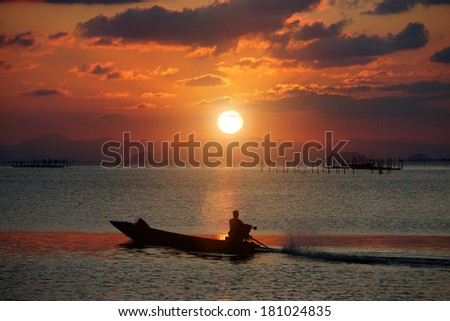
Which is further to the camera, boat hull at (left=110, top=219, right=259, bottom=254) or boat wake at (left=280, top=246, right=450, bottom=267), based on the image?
boat hull at (left=110, top=219, right=259, bottom=254)

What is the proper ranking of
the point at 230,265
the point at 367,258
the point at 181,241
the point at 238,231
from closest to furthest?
the point at 230,265 → the point at 367,258 → the point at 238,231 → the point at 181,241

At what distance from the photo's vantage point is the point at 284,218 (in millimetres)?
59281

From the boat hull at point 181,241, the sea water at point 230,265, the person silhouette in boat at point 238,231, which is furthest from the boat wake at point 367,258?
the person silhouette in boat at point 238,231

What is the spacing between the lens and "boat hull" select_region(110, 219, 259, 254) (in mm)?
31888

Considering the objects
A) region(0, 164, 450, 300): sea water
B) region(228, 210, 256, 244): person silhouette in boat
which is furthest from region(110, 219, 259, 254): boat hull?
region(0, 164, 450, 300): sea water

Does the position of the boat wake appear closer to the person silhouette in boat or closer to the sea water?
the sea water

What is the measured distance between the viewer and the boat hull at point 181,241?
3189 centimetres

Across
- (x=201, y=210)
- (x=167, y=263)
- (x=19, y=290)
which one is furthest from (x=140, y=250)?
(x=201, y=210)

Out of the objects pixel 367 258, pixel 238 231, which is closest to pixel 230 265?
pixel 238 231

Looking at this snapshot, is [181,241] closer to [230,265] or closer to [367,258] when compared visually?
[230,265]

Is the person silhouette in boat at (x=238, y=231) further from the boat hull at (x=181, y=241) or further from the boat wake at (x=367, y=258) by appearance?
the boat wake at (x=367, y=258)

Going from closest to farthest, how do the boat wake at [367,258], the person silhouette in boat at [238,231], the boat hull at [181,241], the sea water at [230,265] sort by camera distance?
the sea water at [230,265], the boat wake at [367,258], the person silhouette in boat at [238,231], the boat hull at [181,241]

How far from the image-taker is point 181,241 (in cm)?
3388

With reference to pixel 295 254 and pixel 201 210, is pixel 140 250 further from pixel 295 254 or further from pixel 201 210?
pixel 201 210
